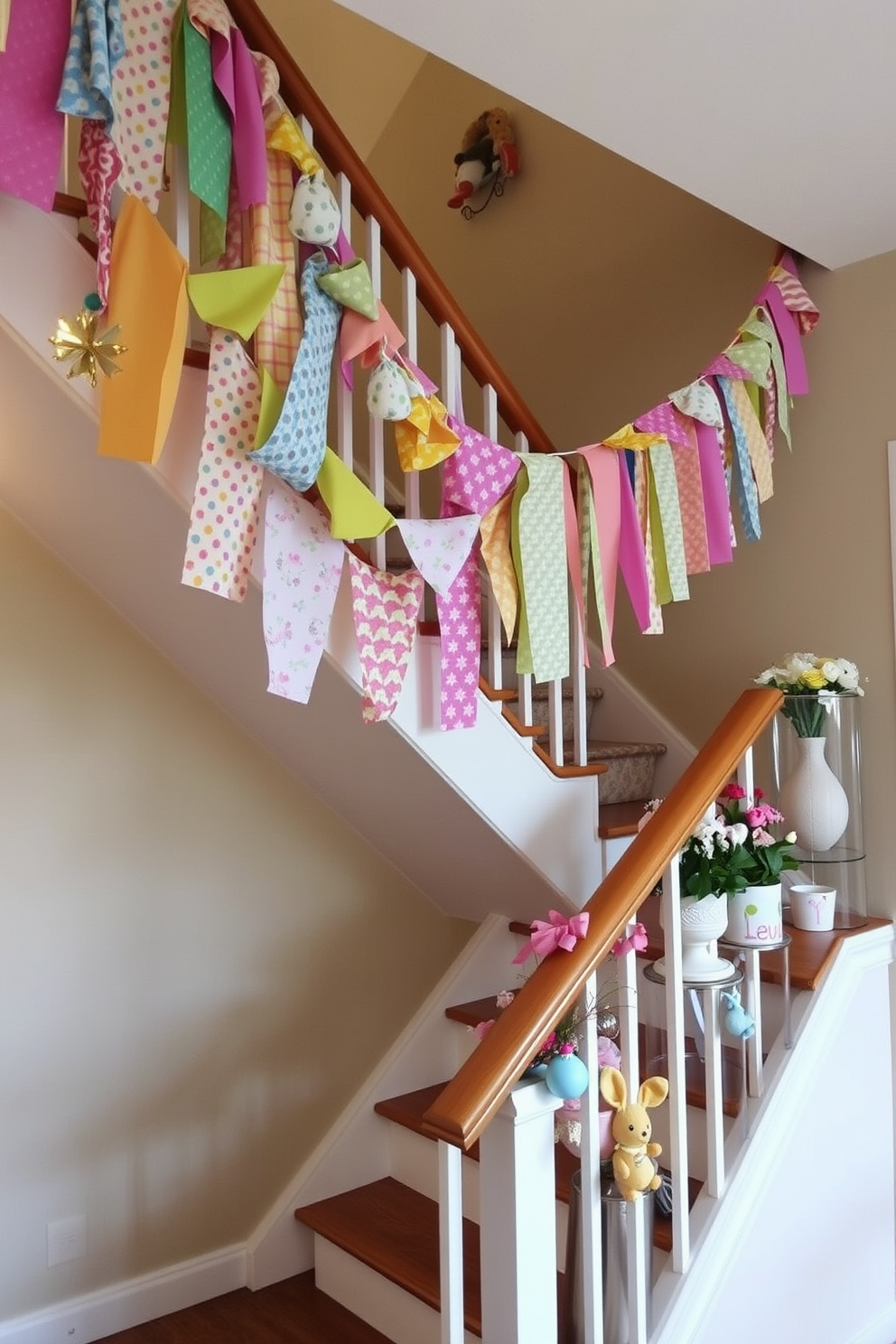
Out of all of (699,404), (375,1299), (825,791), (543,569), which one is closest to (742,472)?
(699,404)

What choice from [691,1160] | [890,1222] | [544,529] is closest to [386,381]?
[544,529]

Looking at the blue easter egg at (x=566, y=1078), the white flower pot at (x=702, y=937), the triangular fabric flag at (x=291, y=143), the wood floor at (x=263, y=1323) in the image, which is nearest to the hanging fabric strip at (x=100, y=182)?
the triangular fabric flag at (x=291, y=143)

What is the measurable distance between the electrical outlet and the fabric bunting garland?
1.56m

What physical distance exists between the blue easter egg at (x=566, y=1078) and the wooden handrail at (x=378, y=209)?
136 centimetres

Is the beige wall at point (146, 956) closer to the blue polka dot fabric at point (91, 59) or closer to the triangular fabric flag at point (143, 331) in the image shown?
the triangular fabric flag at point (143, 331)

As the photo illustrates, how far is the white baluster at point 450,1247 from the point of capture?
4.91 ft

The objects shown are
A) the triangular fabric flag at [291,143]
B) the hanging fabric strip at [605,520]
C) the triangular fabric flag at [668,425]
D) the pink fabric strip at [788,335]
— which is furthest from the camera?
the pink fabric strip at [788,335]

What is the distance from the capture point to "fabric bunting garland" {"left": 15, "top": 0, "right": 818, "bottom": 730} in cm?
166

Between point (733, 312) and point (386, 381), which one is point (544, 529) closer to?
point (386, 381)

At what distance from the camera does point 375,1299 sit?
2.44m

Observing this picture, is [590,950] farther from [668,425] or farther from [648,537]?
[668,425]

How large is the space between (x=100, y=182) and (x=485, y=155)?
2.35 m

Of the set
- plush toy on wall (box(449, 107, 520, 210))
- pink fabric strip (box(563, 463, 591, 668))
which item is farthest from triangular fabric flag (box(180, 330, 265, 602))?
plush toy on wall (box(449, 107, 520, 210))

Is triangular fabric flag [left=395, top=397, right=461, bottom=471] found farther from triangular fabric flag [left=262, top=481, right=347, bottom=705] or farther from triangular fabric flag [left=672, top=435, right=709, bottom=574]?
triangular fabric flag [left=672, top=435, right=709, bottom=574]
